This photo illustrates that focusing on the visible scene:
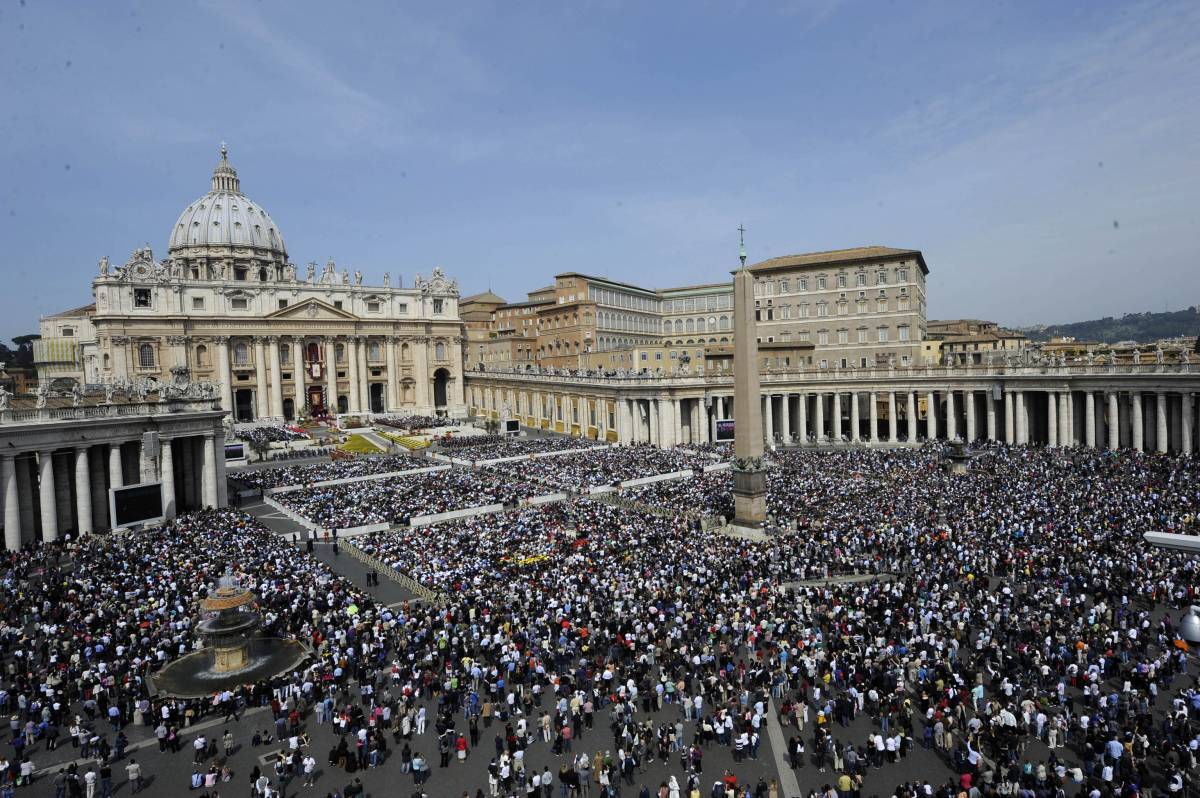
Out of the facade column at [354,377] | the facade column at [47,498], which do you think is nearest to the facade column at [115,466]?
Answer: the facade column at [47,498]

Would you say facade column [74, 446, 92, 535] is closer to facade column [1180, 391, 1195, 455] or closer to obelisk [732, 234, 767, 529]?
obelisk [732, 234, 767, 529]

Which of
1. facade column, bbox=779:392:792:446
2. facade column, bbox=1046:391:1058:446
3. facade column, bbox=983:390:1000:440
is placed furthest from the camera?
facade column, bbox=779:392:792:446

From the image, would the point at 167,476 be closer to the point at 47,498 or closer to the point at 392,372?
the point at 47,498

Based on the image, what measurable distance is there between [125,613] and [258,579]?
13.8ft

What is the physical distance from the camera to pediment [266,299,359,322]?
9631 cm

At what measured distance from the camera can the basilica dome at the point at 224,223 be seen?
115331mm

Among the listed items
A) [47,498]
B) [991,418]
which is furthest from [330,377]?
[991,418]

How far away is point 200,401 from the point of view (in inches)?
1610

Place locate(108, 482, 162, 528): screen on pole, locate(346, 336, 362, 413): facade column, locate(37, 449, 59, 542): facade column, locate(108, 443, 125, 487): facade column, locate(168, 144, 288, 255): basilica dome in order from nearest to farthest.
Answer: locate(37, 449, 59, 542): facade column
locate(108, 482, 162, 528): screen on pole
locate(108, 443, 125, 487): facade column
locate(346, 336, 362, 413): facade column
locate(168, 144, 288, 255): basilica dome

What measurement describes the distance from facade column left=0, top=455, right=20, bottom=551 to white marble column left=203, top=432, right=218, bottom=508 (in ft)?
28.9

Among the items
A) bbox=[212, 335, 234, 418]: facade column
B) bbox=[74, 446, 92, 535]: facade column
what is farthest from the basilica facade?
bbox=[74, 446, 92, 535]: facade column

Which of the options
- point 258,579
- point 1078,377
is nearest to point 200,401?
point 258,579

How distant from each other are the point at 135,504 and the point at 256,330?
64594 millimetres

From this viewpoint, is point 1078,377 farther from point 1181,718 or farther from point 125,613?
point 125,613
